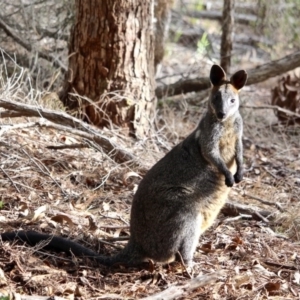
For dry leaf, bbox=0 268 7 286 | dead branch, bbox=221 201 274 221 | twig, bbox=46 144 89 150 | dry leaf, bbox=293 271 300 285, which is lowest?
dead branch, bbox=221 201 274 221

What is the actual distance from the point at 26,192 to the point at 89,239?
0.93 m

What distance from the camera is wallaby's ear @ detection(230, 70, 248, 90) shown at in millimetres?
5359

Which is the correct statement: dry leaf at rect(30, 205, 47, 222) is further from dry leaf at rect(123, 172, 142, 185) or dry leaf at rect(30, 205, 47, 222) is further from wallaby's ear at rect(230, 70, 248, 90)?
wallaby's ear at rect(230, 70, 248, 90)

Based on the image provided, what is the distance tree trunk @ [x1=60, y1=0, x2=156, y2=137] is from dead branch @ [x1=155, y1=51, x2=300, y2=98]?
1.55m

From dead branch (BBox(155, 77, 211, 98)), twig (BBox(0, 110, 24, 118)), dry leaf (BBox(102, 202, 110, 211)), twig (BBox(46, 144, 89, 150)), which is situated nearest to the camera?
dry leaf (BBox(102, 202, 110, 211))

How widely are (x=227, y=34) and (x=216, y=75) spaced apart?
13.7 feet

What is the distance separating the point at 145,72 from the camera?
747cm

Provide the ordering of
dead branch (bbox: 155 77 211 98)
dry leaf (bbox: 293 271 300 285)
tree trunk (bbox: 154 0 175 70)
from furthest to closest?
tree trunk (bbox: 154 0 175 70) → dead branch (bbox: 155 77 211 98) → dry leaf (bbox: 293 271 300 285)

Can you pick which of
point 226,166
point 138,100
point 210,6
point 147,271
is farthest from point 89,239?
point 210,6

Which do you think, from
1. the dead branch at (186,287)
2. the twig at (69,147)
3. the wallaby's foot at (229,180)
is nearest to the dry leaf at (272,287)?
the dead branch at (186,287)

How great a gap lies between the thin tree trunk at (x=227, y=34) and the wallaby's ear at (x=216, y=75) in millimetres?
3783

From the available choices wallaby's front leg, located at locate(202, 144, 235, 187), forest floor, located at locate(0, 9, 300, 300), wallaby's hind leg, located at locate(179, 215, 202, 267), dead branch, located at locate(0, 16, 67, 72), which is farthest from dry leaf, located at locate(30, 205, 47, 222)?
dead branch, located at locate(0, 16, 67, 72)

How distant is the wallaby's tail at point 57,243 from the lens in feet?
15.9

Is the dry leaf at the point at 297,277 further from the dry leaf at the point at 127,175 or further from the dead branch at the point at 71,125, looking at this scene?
the dead branch at the point at 71,125
